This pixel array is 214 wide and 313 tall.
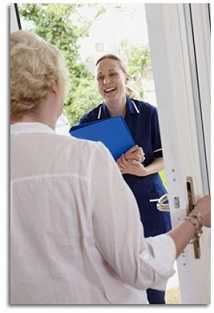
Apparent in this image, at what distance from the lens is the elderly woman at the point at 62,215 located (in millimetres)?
787

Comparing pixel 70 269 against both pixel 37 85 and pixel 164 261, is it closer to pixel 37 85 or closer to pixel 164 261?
pixel 164 261

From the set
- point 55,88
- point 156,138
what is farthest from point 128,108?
point 55,88

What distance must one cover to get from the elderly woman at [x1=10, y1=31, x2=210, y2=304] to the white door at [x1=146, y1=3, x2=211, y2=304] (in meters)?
0.11

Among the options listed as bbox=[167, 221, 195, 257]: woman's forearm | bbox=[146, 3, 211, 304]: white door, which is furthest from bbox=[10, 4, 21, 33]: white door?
bbox=[167, 221, 195, 257]: woman's forearm

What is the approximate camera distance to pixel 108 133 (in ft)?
3.34

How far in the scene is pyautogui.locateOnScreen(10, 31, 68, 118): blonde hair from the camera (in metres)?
0.84

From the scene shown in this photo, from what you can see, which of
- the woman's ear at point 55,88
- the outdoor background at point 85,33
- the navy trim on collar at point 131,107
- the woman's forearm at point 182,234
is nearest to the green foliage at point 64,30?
the outdoor background at point 85,33

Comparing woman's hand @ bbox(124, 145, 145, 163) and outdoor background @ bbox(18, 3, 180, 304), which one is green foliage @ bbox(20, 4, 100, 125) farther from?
woman's hand @ bbox(124, 145, 145, 163)

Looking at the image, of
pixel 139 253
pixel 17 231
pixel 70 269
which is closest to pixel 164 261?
pixel 139 253

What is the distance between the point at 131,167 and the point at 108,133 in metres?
0.19

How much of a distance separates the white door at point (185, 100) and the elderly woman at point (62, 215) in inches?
4.1

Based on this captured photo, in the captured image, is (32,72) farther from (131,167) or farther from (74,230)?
(131,167)

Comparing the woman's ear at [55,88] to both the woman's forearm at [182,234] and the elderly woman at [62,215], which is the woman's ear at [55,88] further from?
the woman's forearm at [182,234]

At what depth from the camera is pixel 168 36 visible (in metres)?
0.93
